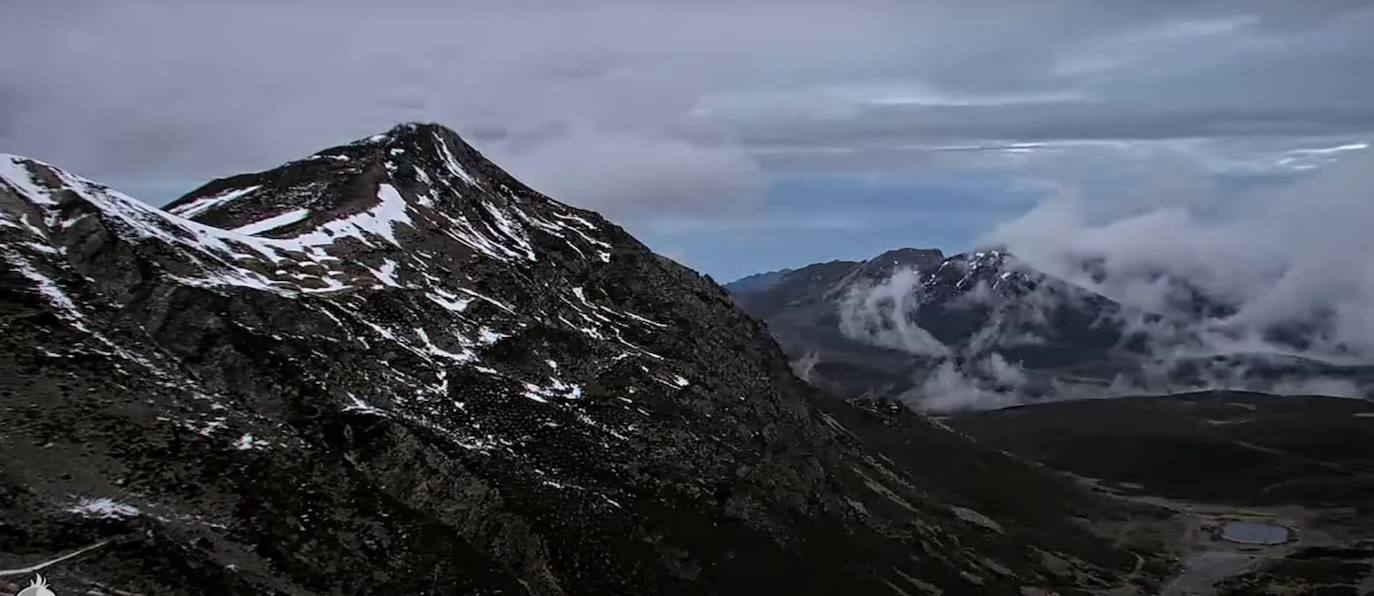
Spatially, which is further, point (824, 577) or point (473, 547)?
point (824, 577)

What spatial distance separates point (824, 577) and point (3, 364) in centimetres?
12298

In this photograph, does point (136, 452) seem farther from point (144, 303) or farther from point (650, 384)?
point (650, 384)

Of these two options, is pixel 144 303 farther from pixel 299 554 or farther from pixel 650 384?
pixel 650 384

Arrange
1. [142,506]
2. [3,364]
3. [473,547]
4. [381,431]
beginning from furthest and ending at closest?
[381,431], [473,547], [3,364], [142,506]

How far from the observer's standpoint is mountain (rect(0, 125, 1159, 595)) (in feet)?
349

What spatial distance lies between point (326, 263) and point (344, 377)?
109 feet

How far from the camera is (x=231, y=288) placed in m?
148

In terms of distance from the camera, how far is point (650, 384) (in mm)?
198375

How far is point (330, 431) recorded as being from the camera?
134625 millimetres

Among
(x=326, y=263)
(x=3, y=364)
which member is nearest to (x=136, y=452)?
(x=3, y=364)

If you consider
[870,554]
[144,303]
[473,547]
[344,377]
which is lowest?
[870,554]

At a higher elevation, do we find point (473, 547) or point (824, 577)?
point (473, 547)

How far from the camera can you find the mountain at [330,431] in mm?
106500

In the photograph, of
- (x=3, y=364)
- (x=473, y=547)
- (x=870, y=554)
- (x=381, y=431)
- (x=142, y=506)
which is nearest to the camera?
(x=142, y=506)
